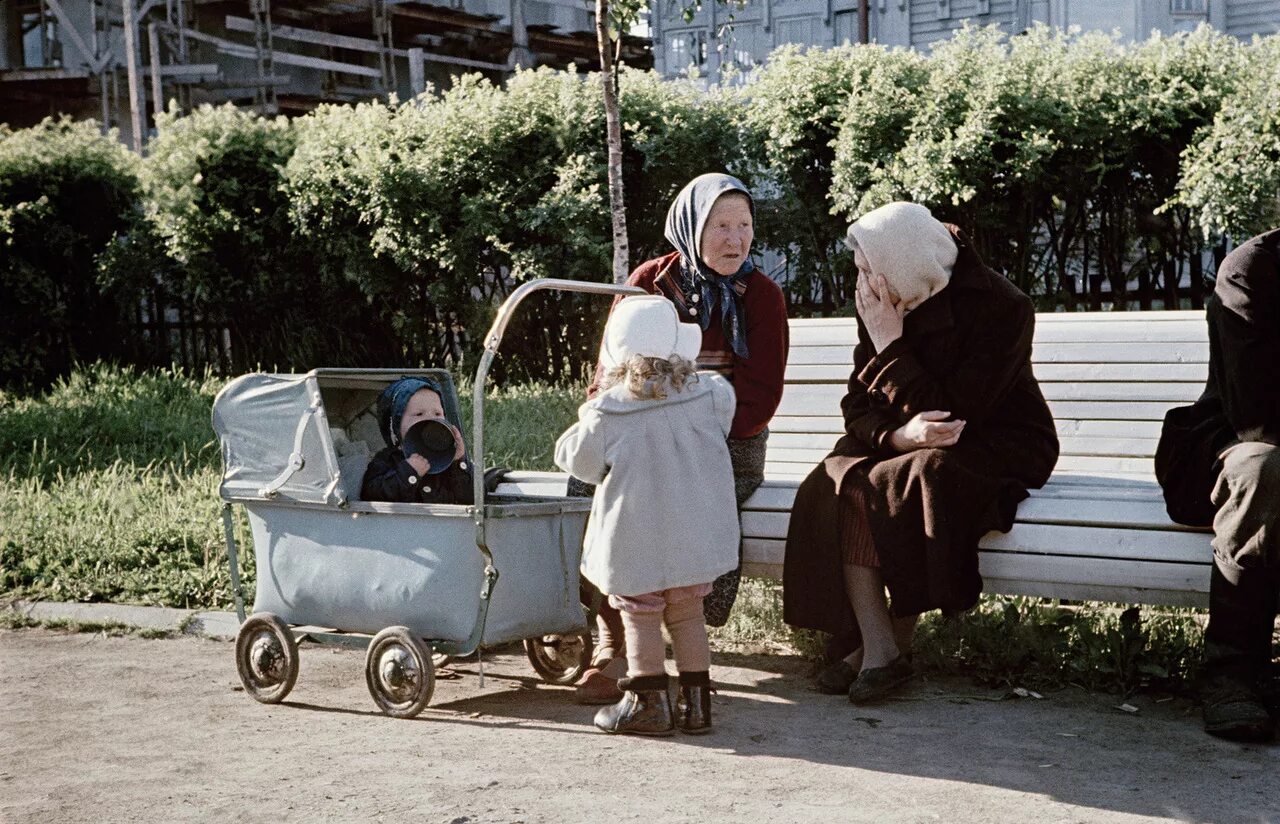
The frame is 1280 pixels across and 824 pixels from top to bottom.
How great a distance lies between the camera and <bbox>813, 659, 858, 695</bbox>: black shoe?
4.68 meters

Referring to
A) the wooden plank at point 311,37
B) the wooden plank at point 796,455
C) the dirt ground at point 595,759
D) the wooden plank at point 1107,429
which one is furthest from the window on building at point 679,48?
the dirt ground at point 595,759

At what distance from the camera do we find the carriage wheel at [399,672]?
4.39 metres

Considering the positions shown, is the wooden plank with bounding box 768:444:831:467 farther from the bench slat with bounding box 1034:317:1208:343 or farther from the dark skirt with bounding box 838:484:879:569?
the dark skirt with bounding box 838:484:879:569

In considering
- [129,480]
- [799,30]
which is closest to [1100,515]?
[129,480]

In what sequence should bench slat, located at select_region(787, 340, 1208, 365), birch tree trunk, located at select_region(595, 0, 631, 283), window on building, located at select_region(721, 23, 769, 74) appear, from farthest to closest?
window on building, located at select_region(721, 23, 769, 74), birch tree trunk, located at select_region(595, 0, 631, 283), bench slat, located at select_region(787, 340, 1208, 365)

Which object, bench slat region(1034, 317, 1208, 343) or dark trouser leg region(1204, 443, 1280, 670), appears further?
bench slat region(1034, 317, 1208, 343)

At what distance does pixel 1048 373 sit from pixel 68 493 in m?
5.19

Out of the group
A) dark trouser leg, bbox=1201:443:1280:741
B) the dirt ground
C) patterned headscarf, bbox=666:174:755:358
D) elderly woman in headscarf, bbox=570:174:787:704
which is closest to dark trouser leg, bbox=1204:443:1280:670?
dark trouser leg, bbox=1201:443:1280:741

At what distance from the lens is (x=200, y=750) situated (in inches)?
167

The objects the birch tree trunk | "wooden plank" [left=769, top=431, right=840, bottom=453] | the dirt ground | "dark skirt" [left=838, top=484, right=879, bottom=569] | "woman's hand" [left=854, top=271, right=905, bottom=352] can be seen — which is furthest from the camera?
the birch tree trunk

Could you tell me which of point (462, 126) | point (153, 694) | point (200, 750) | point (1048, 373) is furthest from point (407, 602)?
point (462, 126)

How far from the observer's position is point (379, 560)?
4508 mm

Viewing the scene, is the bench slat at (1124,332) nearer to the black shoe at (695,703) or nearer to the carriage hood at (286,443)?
the black shoe at (695,703)

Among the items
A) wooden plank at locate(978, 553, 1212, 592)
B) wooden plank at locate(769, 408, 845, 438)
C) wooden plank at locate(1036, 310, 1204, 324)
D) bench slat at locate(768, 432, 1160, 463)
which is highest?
wooden plank at locate(1036, 310, 1204, 324)
